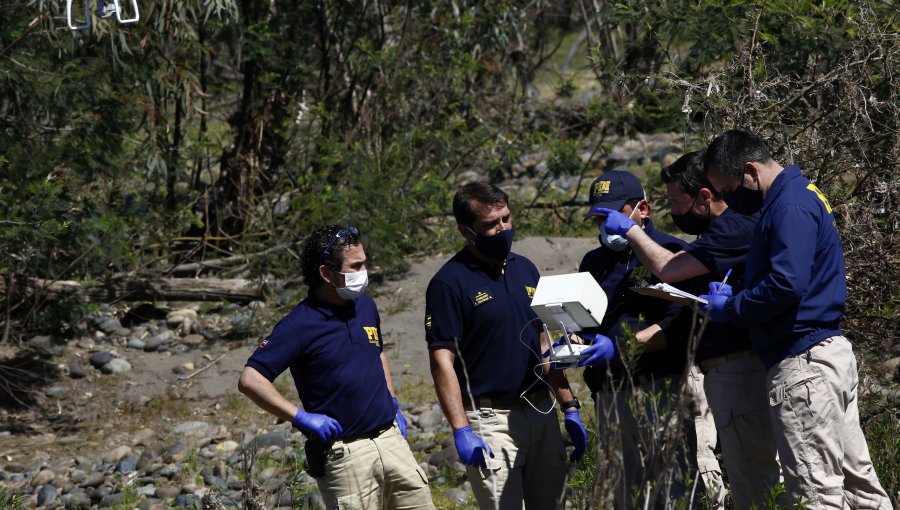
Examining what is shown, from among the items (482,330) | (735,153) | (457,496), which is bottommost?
(457,496)

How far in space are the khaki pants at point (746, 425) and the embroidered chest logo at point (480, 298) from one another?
3.38 ft

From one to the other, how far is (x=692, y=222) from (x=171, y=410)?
6.18 m

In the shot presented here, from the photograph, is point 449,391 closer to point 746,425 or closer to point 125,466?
point 746,425

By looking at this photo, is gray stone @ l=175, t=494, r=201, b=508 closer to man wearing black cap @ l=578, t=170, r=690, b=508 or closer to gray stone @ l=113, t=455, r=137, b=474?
gray stone @ l=113, t=455, r=137, b=474

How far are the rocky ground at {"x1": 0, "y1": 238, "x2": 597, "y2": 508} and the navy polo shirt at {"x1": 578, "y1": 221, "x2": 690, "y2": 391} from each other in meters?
2.31

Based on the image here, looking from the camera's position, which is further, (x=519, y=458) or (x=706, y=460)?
(x=706, y=460)

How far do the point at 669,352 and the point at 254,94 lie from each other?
9.42 m

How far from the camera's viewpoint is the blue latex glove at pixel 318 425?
446 centimetres

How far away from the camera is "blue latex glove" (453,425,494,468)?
14.9 feet

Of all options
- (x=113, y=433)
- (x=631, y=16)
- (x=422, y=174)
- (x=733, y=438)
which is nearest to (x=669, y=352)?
(x=733, y=438)

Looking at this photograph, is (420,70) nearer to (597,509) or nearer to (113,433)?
(113,433)

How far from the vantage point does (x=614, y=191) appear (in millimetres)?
4895

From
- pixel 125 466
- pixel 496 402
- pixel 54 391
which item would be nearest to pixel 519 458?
pixel 496 402


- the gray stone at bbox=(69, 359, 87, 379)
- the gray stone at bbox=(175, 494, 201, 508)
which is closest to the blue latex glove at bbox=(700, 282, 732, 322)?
the gray stone at bbox=(175, 494, 201, 508)
